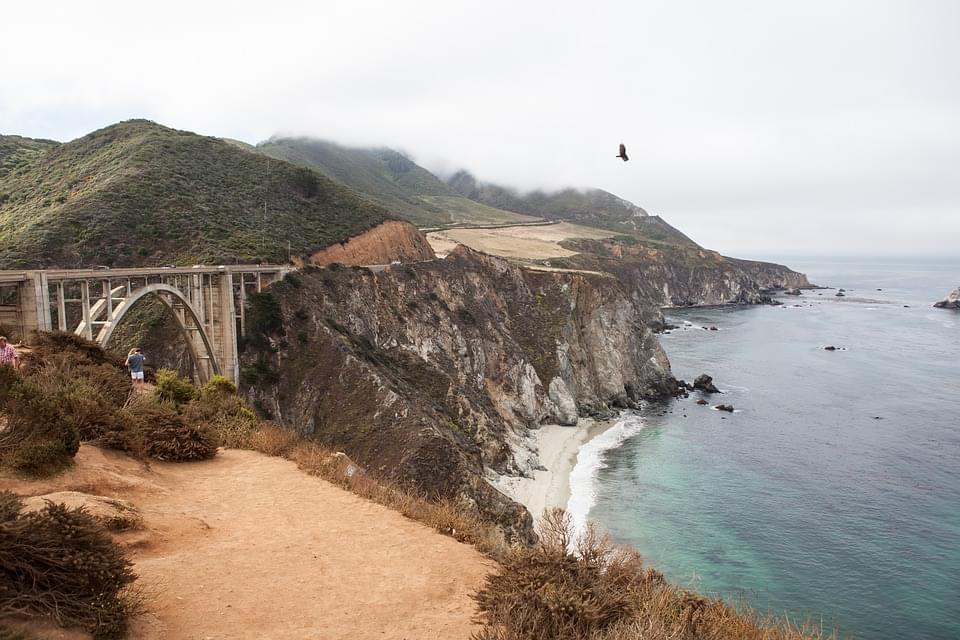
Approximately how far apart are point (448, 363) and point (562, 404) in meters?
13.4

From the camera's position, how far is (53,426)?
33.0ft

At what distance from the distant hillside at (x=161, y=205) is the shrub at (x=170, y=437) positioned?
30289 millimetres

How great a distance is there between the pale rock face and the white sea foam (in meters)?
3.76

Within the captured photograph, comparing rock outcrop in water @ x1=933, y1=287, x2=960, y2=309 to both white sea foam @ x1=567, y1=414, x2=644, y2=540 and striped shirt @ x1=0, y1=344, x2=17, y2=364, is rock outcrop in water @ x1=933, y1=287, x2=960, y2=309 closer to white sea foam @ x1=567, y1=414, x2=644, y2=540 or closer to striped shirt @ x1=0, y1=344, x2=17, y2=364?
white sea foam @ x1=567, y1=414, x2=644, y2=540

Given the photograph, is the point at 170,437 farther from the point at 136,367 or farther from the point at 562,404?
the point at 562,404

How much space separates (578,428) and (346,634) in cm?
5135

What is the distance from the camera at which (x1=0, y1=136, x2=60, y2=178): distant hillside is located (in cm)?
6068

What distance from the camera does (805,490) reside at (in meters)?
40.8

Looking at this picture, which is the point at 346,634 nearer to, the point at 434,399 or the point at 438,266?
the point at 434,399

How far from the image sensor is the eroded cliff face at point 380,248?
2090 inches

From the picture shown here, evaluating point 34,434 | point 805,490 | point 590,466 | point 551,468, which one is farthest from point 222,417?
point 805,490

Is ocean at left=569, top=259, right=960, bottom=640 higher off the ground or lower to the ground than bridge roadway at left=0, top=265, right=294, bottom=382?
lower

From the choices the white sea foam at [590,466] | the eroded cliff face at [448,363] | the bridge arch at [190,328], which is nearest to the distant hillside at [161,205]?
the eroded cliff face at [448,363]

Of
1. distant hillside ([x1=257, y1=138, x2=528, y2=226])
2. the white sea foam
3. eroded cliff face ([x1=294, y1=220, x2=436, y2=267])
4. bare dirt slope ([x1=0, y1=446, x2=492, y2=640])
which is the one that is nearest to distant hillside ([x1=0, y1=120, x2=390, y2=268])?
eroded cliff face ([x1=294, y1=220, x2=436, y2=267])
